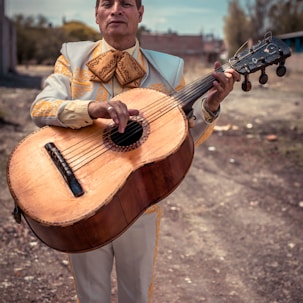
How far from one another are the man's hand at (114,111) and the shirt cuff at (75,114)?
29mm

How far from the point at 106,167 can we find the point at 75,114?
32cm

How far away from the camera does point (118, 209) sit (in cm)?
172

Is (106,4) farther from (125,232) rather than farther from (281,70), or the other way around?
(125,232)

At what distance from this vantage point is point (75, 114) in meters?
1.96

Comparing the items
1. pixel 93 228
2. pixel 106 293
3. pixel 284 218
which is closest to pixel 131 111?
pixel 93 228

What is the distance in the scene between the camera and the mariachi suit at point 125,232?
7.02ft

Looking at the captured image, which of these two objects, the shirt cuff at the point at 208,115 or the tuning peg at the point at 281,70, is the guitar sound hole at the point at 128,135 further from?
the tuning peg at the point at 281,70

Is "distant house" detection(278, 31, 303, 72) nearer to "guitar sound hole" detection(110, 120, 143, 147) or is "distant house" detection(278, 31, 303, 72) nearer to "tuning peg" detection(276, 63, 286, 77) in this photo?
"tuning peg" detection(276, 63, 286, 77)

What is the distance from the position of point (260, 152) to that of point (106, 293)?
16.9ft

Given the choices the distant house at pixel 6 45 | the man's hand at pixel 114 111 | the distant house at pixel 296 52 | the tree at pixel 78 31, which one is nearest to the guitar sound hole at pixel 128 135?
the man's hand at pixel 114 111

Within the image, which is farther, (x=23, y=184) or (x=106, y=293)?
(x=106, y=293)

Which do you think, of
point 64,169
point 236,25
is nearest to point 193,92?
point 64,169

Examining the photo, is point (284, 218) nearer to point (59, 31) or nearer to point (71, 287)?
point (71, 287)

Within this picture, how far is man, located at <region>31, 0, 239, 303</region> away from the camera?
2.04m
